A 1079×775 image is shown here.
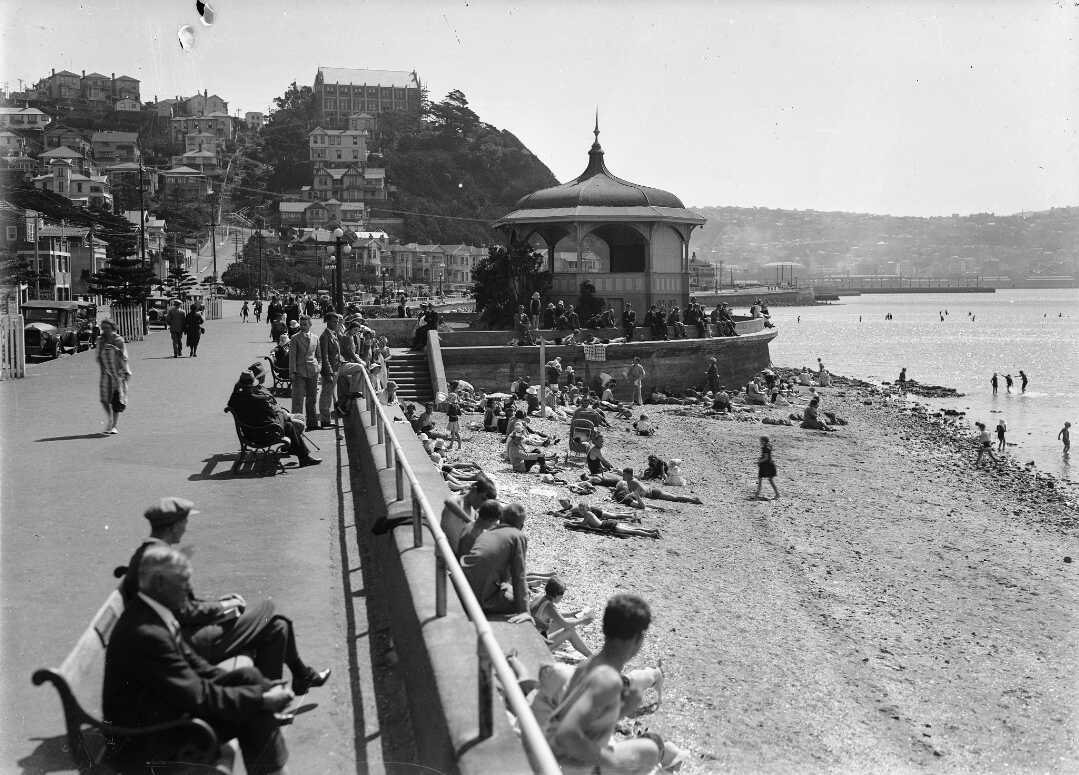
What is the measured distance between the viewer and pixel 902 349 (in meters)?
96.9

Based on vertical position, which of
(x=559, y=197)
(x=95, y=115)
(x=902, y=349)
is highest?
(x=95, y=115)

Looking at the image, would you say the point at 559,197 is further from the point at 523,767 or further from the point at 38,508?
the point at 523,767

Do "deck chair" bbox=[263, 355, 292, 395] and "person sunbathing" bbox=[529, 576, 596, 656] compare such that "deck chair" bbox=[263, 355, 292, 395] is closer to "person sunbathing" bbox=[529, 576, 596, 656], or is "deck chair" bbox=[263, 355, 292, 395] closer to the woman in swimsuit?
the woman in swimsuit

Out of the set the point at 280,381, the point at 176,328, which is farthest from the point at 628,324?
the point at 280,381

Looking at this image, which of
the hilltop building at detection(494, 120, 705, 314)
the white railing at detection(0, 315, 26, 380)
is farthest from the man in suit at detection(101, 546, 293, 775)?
the hilltop building at detection(494, 120, 705, 314)

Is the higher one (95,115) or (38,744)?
(95,115)

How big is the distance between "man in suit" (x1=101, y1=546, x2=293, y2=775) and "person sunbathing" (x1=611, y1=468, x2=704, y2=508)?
1405cm

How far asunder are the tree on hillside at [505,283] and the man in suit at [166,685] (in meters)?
35.8

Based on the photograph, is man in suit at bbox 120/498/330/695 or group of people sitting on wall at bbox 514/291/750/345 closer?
man in suit at bbox 120/498/330/695

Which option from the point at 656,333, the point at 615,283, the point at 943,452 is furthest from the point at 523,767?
the point at 615,283

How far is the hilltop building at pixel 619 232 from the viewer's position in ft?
141

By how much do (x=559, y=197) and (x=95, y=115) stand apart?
17746cm

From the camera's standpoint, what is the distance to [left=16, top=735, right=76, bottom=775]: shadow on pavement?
168 inches

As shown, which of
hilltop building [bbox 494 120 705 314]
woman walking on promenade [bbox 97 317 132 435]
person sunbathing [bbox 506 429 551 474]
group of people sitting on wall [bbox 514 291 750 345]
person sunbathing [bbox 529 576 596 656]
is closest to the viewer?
person sunbathing [bbox 529 576 596 656]
